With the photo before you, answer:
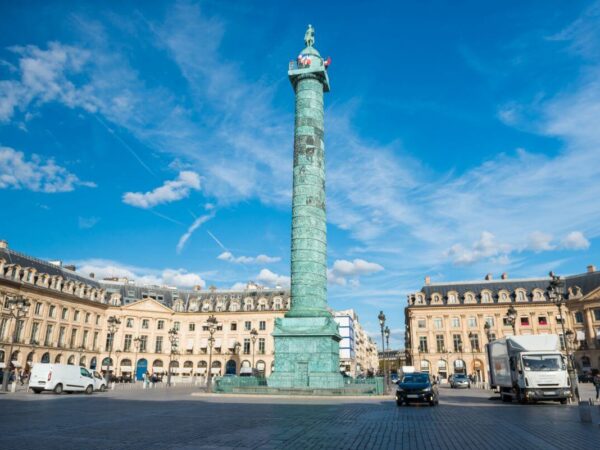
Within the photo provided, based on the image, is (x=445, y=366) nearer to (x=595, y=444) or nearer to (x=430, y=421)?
(x=430, y=421)

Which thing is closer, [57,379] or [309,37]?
[57,379]

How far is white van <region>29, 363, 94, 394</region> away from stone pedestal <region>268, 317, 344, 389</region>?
10507mm

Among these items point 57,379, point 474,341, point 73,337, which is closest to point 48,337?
point 73,337

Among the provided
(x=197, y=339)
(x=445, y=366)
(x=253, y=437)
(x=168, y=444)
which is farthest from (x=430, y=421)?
(x=197, y=339)

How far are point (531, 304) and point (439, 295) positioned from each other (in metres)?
11.2

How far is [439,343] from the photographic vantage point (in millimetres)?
61656

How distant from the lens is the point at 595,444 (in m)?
8.71

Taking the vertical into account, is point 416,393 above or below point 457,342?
below

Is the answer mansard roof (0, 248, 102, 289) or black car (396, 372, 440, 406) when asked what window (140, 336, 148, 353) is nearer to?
mansard roof (0, 248, 102, 289)

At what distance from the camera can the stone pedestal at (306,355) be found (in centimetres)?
2642

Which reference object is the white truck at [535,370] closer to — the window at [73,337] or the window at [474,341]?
the window at [474,341]

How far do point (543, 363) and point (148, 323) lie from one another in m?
54.4

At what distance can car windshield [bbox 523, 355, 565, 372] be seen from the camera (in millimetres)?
19031

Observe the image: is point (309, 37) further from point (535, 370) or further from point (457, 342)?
point (457, 342)
